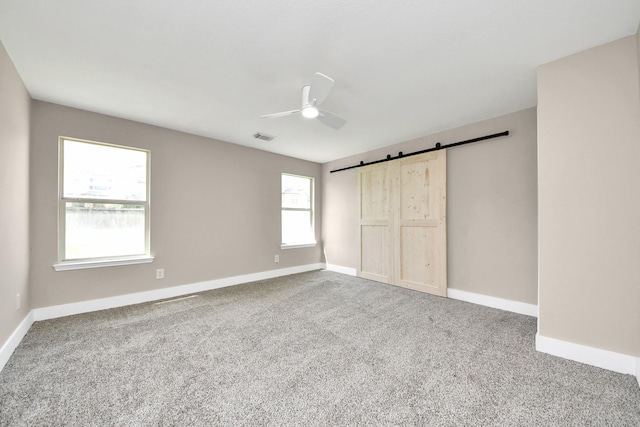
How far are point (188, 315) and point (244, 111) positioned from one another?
2509mm

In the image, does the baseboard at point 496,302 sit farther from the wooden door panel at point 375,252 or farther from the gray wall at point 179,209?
the gray wall at point 179,209

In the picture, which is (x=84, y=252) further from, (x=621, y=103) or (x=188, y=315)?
(x=621, y=103)

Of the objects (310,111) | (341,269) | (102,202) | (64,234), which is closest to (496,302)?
(341,269)

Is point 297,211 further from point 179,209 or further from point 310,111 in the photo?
point 310,111

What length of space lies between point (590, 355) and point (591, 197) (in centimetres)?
122

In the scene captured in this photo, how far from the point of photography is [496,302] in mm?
3299

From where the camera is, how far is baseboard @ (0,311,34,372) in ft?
6.44

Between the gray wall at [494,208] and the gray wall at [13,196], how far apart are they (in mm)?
4608

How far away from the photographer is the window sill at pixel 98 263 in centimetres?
296

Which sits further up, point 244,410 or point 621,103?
point 621,103

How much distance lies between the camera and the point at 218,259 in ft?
14.0

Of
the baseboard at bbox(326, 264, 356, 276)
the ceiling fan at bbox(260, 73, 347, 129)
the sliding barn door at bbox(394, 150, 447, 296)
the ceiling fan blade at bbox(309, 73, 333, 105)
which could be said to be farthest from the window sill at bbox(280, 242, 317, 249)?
the ceiling fan blade at bbox(309, 73, 333, 105)

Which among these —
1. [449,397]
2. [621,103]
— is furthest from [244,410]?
[621,103]

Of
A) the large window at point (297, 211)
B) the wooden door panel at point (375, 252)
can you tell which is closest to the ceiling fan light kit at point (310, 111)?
the wooden door panel at point (375, 252)
